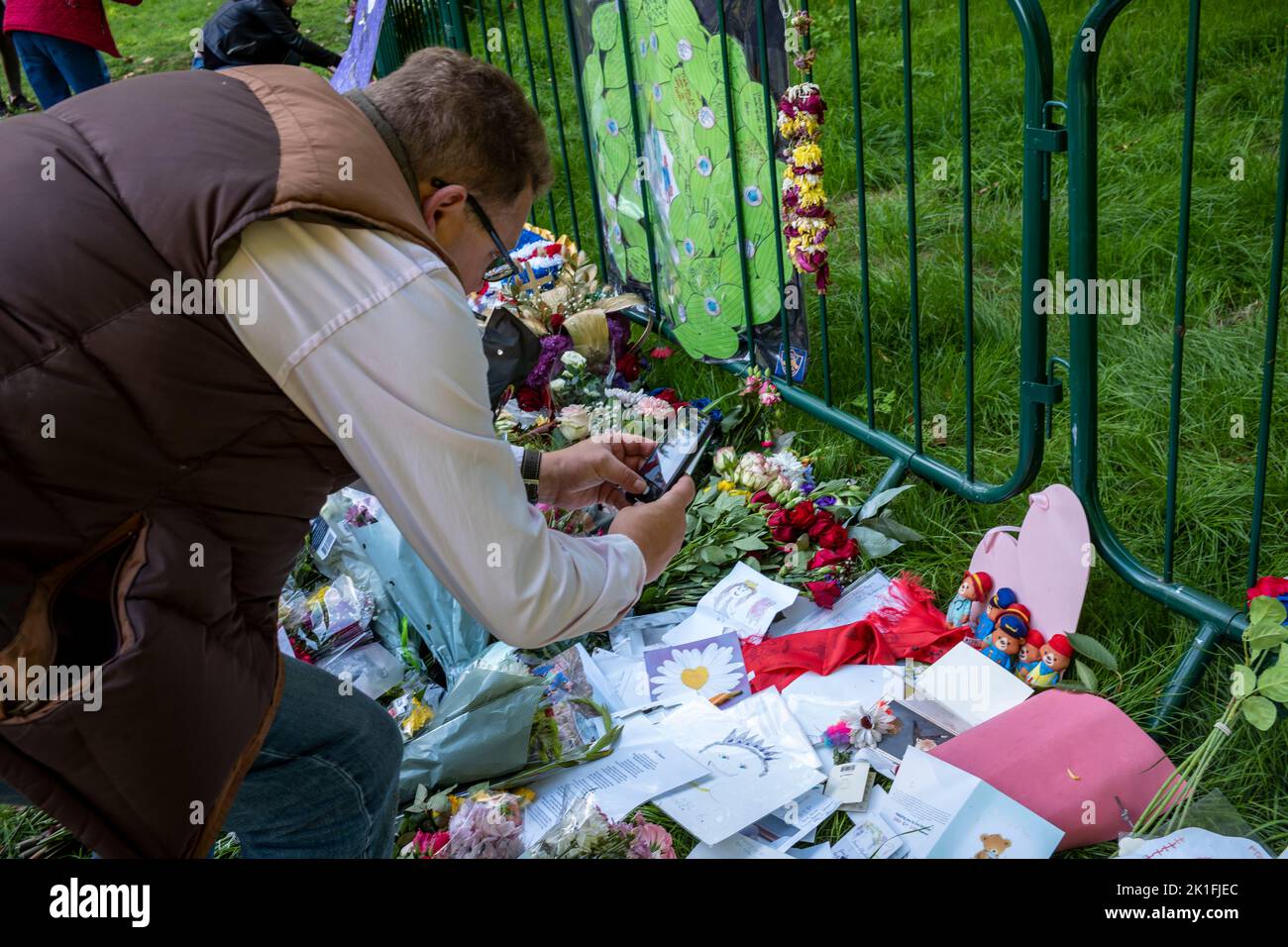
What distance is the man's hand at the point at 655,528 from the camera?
1.81 meters

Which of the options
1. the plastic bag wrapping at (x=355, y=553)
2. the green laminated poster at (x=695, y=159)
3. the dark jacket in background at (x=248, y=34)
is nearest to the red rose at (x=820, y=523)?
the green laminated poster at (x=695, y=159)

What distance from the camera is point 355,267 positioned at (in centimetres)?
133

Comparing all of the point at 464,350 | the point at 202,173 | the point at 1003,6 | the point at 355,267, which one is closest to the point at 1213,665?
the point at 464,350

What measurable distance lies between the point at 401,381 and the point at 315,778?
0.80m

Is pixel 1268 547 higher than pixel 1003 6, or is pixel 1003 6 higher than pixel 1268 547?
pixel 1003 6

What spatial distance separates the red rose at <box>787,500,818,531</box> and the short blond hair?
1.44m

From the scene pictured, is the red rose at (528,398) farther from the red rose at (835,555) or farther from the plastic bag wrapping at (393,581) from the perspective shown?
the red rose at (835,555)

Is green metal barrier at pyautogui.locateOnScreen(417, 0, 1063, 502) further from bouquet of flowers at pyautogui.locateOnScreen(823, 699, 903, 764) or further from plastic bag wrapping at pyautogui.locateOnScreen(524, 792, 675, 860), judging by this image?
plastic bag wrapping at pyautogui.locateOnScreen(524, 792, 675, 860)

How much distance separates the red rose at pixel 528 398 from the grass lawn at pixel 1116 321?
474 millimetres

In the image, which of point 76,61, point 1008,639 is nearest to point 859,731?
point 1008,639

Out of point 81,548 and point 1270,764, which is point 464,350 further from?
point 1270,764

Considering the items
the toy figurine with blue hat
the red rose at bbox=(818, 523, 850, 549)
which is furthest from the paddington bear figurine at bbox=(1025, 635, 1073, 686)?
the red rose at bbox=(818, 523, 850, 549)

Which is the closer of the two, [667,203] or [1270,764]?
[1270,764]
